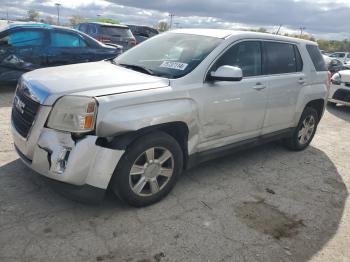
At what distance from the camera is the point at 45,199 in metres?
3.53

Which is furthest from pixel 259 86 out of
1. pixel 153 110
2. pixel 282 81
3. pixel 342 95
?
pixel 342 95

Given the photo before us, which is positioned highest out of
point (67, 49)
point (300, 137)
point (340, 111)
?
point (67, 49)

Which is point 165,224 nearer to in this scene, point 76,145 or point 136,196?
point 136,196

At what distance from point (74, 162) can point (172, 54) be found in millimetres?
1788

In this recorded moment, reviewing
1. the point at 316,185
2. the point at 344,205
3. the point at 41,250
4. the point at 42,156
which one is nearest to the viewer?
the point at 41,250

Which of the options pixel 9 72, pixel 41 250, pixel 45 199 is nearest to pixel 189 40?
pixel 45 199

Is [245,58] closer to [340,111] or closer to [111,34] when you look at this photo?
[340,111]

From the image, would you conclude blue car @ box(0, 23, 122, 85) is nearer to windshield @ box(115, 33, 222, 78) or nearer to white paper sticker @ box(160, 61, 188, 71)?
windshield @ box(115, 33, 222, 78)

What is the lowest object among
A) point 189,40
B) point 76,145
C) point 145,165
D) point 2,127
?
point 2,127

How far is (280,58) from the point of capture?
4957mm

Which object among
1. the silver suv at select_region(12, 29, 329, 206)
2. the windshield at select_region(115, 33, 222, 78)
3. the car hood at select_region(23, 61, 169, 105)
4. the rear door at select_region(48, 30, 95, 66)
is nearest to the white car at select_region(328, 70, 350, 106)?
the silver suv at select_region(12, 29, 329, 206)

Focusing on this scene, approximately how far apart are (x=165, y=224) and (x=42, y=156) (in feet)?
4.12

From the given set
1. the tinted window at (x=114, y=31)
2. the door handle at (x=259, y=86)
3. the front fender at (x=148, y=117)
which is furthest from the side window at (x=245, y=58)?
the tinted window at (x=114, y=31)

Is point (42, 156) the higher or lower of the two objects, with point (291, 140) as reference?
higher
